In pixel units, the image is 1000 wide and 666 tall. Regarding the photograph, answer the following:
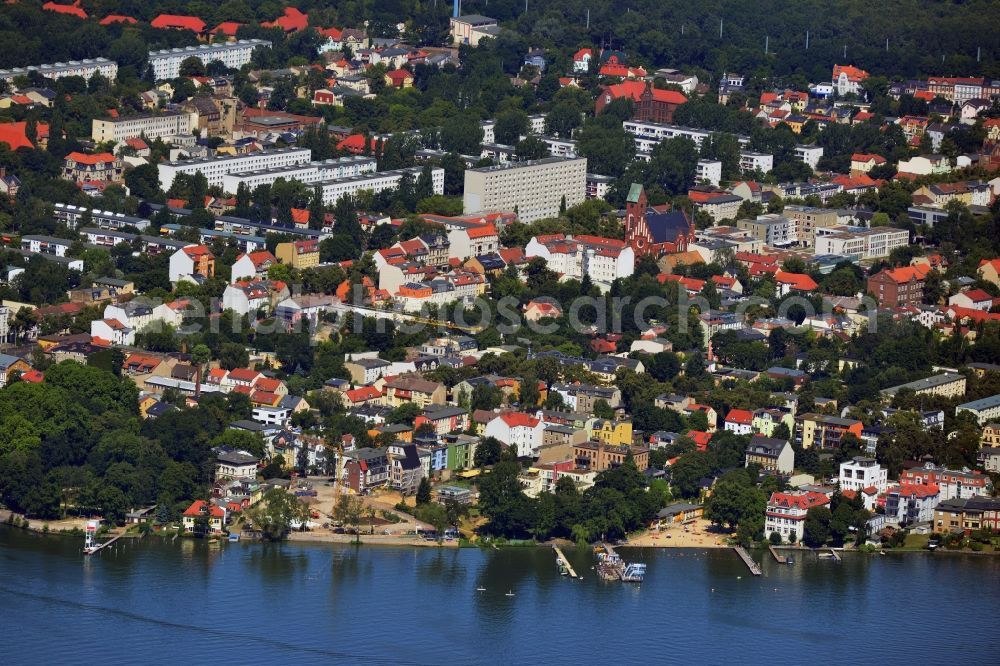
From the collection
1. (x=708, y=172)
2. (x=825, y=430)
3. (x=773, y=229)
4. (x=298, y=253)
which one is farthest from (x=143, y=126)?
→ (x=825, y=430)

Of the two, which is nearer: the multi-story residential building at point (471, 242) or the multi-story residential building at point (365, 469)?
the multi-story residential building at point (365, 469)

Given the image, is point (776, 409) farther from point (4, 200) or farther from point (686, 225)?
point (4, 200)

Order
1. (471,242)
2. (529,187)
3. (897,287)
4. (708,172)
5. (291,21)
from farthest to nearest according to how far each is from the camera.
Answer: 1. (291,21)
2. (708,172)
3. (529,187)
4. (471,242)
5. (897,287)

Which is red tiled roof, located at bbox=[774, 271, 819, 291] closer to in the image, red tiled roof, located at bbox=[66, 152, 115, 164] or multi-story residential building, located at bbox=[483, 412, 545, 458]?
multi-story residential building, located at bbox=[483, 412, 545, 458]

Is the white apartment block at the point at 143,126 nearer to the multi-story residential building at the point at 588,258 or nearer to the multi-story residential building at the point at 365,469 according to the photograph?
the multi-story residential building at the point at 588,258

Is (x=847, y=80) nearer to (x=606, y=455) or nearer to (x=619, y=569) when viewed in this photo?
(x=606, y=455)

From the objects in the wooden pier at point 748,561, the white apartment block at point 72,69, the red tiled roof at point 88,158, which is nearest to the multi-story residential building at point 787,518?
the wooden pier at point 748,561

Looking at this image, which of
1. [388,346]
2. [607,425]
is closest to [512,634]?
[607,425]
